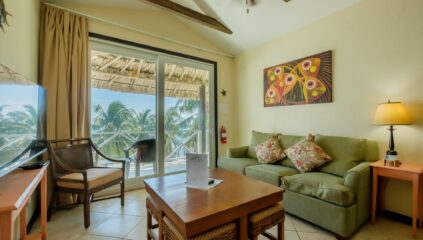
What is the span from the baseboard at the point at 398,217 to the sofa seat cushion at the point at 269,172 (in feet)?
3.50

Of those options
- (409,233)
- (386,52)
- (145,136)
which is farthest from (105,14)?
(409,233)

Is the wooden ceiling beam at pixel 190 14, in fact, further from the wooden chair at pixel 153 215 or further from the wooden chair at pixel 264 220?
the wooden chair at pixel 264 220

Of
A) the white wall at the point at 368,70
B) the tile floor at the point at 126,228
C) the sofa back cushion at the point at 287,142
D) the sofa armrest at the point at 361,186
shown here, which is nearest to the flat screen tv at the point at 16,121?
the tile floor at the point at 126,228

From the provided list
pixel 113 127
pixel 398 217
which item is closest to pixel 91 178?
pixel 113 127

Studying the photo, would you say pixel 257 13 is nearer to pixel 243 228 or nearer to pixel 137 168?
pixel 243 228

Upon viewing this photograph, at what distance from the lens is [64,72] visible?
2.56 m

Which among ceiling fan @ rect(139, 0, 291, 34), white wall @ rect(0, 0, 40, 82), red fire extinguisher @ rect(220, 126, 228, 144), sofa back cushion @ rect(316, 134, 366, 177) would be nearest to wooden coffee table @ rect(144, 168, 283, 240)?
sofa back cushion @ rect(316, 134, 366, 177)

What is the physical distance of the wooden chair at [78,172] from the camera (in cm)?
210

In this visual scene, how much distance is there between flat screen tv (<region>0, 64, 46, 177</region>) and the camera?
117cm

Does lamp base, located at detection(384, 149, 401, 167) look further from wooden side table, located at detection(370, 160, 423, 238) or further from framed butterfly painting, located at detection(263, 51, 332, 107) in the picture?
framed butterfly painting, located at detection(263, 51, 332, 107)

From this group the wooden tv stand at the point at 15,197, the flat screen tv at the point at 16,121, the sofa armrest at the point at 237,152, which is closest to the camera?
the wooden tv stand at the point at 15,197

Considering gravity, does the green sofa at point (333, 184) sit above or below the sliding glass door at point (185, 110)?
below

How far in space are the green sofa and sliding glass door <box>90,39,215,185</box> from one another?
56.5 inches

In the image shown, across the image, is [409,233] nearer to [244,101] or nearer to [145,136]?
[244,101]
